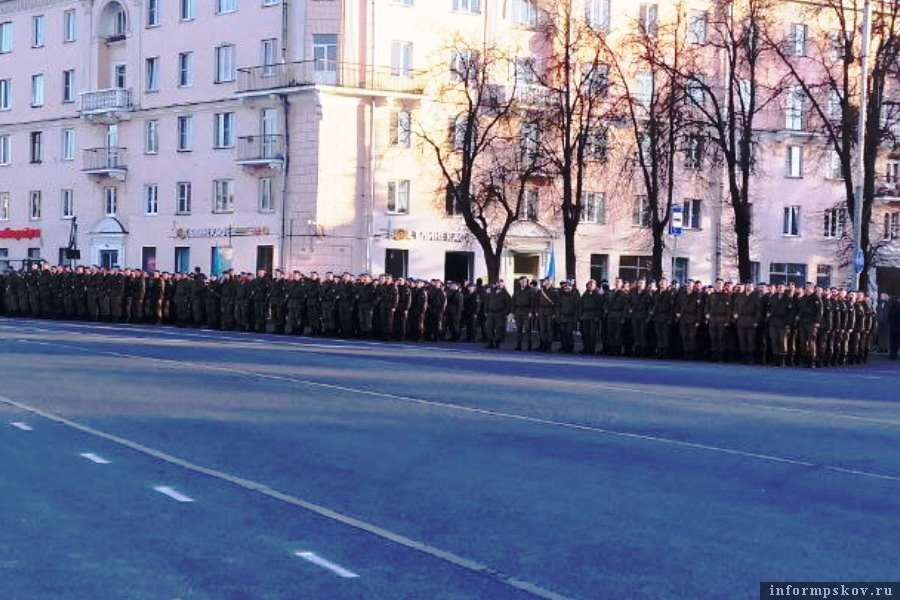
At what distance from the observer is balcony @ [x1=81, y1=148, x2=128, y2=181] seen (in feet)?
206

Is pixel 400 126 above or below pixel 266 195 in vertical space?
above

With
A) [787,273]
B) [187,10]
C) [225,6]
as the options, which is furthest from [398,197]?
[787,273]

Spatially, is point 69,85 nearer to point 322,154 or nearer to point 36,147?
point 36,147

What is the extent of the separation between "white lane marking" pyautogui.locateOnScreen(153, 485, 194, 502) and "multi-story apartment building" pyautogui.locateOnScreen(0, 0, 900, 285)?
4047cm

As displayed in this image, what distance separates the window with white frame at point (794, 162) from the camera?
2505 inches

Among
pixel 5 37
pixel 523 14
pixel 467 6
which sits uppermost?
pixel 5 37

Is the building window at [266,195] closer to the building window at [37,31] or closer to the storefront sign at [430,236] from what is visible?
the storefront sign at [430,236]

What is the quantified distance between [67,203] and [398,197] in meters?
18.2

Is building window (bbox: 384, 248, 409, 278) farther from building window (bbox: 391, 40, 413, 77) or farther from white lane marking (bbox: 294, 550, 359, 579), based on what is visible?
white lane marking (bbox: 294, 550, 359, 579)

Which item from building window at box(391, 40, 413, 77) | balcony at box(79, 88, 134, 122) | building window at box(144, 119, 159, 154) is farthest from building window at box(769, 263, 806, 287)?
balcony at box(79, 88, 134, 122)

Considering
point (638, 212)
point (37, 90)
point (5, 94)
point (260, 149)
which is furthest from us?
point (5, 94)

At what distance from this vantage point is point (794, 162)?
63.7 meters

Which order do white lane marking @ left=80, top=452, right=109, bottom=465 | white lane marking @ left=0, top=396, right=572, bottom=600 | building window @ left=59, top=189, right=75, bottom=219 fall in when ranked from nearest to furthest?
white lane marking @ left=0, top=396, right=572, bottom=600, white lane marking @ left=80, top=452, right=109, bottom=465, building window @ left=59, top=189, right=75, bottom=219

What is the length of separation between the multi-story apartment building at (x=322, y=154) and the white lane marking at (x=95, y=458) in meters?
39.1
